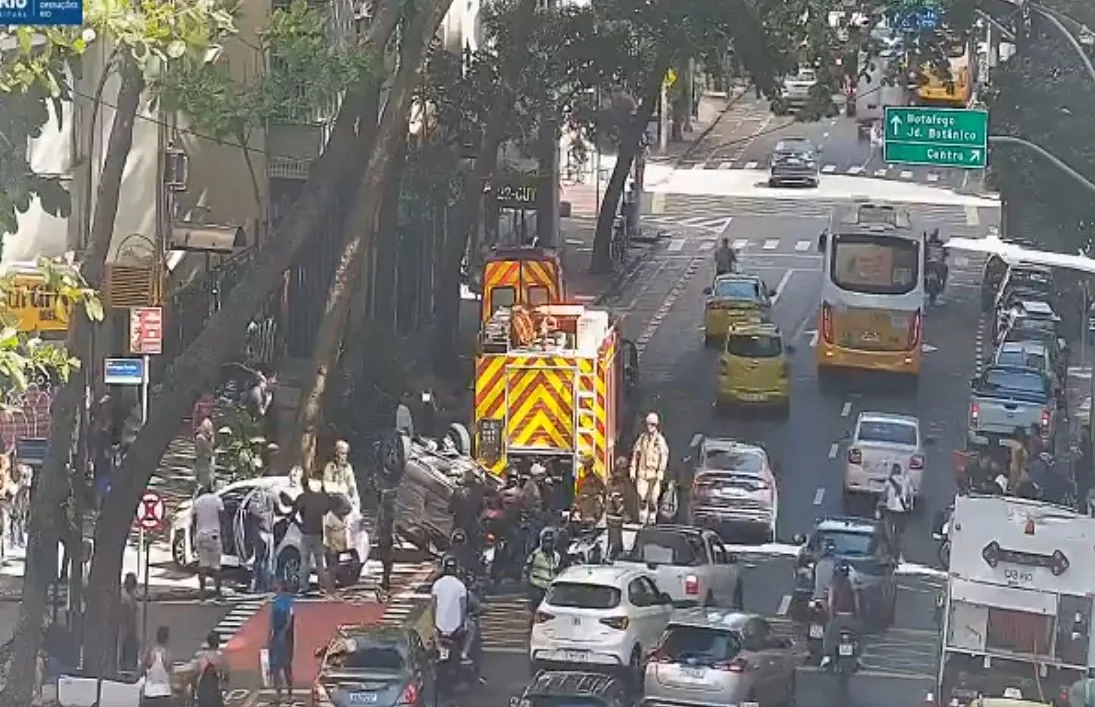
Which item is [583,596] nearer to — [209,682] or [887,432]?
[209,682]

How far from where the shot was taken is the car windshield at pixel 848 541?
2655 centimetres

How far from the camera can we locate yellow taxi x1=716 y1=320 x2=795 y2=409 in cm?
3875

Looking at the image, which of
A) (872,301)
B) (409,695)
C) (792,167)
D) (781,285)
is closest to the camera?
(409,695)

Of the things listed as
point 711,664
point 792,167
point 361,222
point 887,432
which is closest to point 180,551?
point 361,222

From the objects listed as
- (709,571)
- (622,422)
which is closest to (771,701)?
(709,571)

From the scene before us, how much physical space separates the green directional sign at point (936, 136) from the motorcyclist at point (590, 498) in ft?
17.5

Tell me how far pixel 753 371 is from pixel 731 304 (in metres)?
6.27

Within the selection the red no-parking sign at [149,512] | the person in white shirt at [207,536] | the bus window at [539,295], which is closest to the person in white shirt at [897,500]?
the bus window at [539,295]

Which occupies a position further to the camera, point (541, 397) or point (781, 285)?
point (781, 285)

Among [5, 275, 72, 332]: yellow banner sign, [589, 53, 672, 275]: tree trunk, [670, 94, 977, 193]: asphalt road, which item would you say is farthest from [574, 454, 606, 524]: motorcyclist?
[670, 94, 977, 193]: asphalt road

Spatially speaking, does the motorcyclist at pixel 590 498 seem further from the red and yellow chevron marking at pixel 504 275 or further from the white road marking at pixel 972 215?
the white road marking at pixel 972 215

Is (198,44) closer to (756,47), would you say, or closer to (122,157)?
(122,157)

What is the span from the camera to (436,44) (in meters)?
42.8

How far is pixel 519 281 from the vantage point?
37156mm
